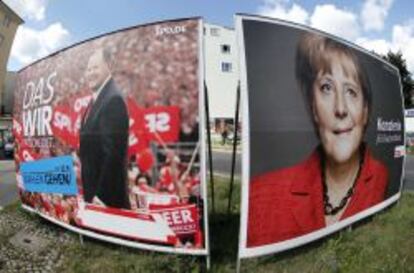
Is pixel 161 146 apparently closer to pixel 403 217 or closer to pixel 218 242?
pixel 218 242

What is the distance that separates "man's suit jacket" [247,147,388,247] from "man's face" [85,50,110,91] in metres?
2.57

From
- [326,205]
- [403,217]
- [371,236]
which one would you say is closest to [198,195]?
[326,205]

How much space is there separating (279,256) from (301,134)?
1650 millimetres

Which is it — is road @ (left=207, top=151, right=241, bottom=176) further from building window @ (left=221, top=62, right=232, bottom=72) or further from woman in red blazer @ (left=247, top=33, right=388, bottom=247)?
building window @ (left=221, top=62, right=232, bottom=72)

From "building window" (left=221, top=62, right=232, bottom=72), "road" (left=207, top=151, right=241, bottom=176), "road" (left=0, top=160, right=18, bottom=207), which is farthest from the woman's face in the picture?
"building window" (left=221, top=62, right=232, bottom=72)

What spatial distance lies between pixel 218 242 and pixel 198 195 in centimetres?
159

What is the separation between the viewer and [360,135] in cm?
830

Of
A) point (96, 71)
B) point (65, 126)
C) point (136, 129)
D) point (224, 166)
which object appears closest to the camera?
point (136, 129)

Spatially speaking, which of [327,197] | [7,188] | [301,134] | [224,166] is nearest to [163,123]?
[301,134]

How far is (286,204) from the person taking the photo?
642 cm

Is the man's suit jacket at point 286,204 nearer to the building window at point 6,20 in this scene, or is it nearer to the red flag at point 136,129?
the red flag at point 136,129

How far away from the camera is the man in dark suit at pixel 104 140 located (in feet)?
21.9

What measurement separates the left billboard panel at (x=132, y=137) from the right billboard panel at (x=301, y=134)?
2.04 feet

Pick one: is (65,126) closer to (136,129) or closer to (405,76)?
(136,129)
